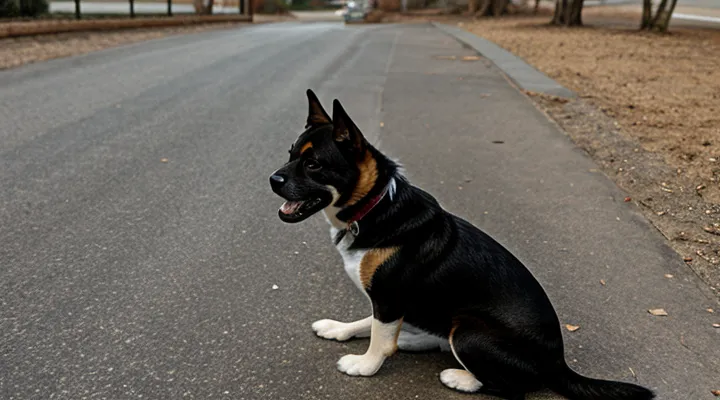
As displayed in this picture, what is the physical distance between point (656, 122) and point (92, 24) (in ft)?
52.7

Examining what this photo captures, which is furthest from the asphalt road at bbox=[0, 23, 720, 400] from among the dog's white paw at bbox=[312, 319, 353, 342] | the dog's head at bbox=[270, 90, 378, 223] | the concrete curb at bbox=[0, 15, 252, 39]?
the concrete curb at bbox=[0, 15, 252, 39]

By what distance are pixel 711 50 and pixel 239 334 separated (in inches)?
683

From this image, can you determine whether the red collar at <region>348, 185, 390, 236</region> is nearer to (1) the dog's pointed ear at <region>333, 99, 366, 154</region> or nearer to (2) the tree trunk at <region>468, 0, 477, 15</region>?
(1) the dog's pointed ear at <region>333, 99, 366, 154</region>

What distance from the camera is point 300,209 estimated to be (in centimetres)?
304

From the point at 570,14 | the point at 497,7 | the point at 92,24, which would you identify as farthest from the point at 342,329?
the point at 497,7

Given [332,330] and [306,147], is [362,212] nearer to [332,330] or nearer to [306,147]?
[306,147]

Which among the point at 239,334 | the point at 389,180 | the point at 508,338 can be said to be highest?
the point at 389,180

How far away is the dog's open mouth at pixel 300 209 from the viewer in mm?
3033

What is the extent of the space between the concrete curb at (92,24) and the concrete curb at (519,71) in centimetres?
1052

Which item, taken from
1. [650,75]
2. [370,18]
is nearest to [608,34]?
[650,75]

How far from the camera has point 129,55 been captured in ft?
47.4

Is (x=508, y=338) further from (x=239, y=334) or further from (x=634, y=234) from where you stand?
(x=634, y=234)

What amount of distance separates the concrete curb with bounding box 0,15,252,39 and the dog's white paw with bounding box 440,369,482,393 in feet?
49.6

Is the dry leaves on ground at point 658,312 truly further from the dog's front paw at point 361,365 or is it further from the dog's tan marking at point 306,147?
the dog's tan marking at point 306,147
